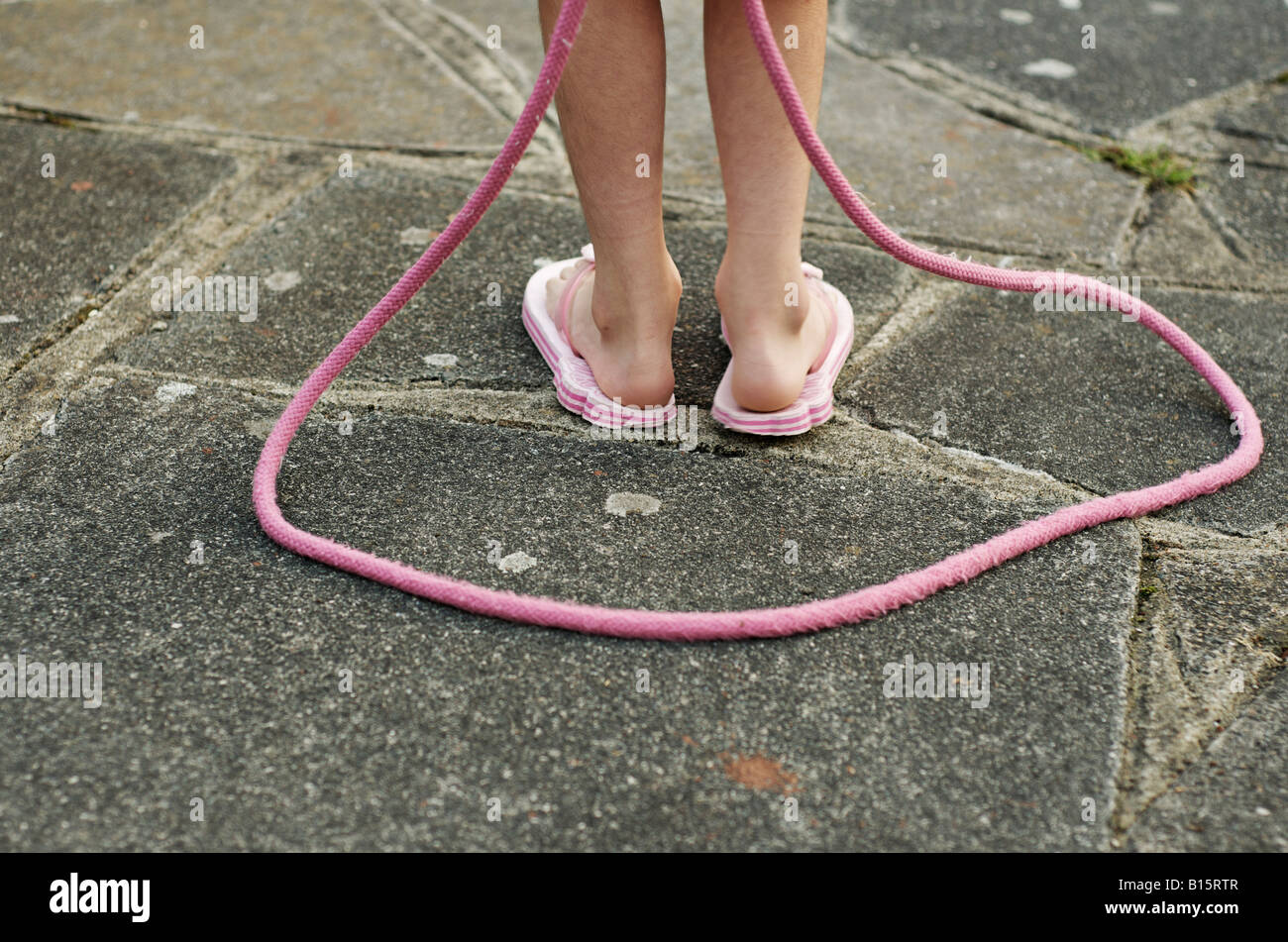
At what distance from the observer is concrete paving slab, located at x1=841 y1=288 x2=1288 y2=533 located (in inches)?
51.9

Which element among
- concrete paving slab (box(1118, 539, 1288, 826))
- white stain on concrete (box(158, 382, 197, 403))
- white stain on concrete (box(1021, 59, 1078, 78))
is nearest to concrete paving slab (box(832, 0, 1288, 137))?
white stain on concrete (box(1021, 59, 1078, 78))

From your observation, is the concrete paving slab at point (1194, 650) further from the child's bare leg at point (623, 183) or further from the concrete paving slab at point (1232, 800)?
the child's bare leg at point (623, 183)

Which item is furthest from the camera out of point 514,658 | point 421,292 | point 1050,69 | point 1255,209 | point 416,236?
point 1050,69

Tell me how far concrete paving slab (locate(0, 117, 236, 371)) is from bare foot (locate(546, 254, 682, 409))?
0.75 meters

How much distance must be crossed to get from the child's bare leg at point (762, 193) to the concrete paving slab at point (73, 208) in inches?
36.3

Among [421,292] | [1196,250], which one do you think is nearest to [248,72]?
[421,292]

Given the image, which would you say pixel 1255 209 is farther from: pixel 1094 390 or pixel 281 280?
pixel 281 280

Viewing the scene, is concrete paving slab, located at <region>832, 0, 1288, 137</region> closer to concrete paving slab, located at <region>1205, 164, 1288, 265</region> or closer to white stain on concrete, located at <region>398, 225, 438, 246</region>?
concrete paving slab, located at <region>1205, 164, 1288, 265</region>

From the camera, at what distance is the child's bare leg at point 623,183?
3.71 feet

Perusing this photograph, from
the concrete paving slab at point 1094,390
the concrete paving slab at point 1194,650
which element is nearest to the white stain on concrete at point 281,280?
the concrete paving slab at point 1094,390

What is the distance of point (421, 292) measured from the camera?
5.29ft

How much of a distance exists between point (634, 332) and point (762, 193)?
216 mm
